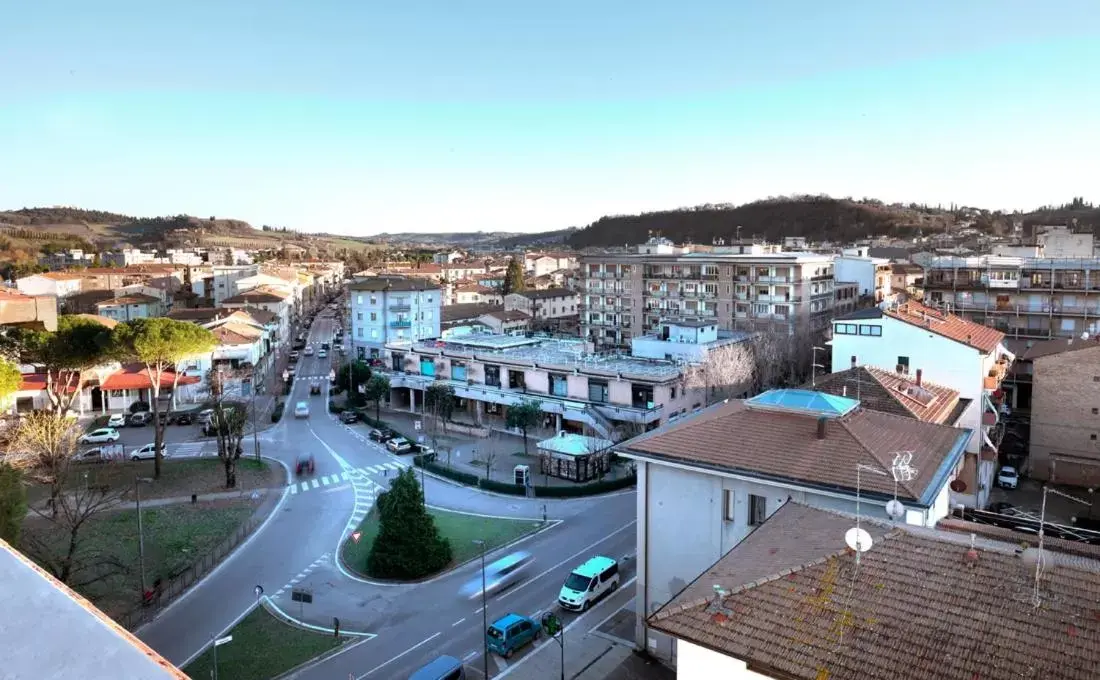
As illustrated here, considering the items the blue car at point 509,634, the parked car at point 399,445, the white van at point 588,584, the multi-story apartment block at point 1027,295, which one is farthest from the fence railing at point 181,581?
the multi-story apartment block at point 1027,295

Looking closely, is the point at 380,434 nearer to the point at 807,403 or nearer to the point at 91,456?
the point at 91,456

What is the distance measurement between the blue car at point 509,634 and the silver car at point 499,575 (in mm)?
2642

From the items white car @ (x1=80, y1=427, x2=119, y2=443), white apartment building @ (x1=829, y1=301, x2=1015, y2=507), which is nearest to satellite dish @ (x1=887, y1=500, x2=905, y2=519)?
white apartment building @ (x1=829, y1=301, x2=1015, y2=507)

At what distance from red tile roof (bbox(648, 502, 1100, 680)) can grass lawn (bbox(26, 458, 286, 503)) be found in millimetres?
25720

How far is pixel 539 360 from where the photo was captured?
40.9 m

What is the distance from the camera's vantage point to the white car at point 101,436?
3669cm

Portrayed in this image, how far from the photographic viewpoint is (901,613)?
8328 mm

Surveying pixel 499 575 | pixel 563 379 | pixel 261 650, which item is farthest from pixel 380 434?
pixel 261 650

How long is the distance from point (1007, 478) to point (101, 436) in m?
40.7

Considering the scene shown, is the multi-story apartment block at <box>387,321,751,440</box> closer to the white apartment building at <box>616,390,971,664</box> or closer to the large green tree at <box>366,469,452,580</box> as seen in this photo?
the large green tree at <box>366,469,452,580</box>

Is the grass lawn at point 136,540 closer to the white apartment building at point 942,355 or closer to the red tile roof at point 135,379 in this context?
the red tile roof at point 135,379

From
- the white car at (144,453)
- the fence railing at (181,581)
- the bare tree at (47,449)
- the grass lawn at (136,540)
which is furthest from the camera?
the white car at (144,453)

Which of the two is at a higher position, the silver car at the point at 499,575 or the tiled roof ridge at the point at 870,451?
the tiled roof ridge at the point at 870,451

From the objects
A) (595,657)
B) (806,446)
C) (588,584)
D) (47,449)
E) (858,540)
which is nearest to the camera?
(858,540)
